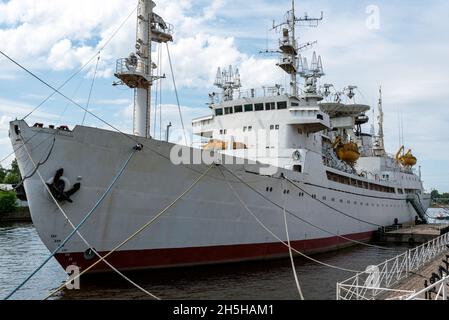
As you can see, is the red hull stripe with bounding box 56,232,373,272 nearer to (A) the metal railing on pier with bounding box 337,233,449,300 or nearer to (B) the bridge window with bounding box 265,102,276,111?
(A) the metal railing on pier with bounding box 337,233,449,300

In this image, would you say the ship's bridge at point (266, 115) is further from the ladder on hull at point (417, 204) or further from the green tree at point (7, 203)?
the green tree at point (7, 203)

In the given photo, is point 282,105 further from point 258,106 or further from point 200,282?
point 200,282

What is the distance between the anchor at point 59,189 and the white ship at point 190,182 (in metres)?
0.03

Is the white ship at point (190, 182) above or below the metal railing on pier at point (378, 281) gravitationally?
above

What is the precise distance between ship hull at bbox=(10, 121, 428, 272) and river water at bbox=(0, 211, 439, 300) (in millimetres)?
423

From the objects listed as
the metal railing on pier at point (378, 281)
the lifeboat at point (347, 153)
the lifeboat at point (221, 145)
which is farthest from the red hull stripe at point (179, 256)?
the lifeboat at point (347, 153)

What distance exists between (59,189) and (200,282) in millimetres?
5132

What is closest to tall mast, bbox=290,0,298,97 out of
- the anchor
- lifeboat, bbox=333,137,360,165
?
lifeboat, bbox=333,137,360,165

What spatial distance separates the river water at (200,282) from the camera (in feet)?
37.3

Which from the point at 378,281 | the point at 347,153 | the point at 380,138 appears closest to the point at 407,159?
the point at 380,138

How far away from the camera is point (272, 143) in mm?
19469

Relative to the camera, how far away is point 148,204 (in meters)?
12.6

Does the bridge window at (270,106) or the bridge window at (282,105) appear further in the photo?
the bridge window at (270,106)
